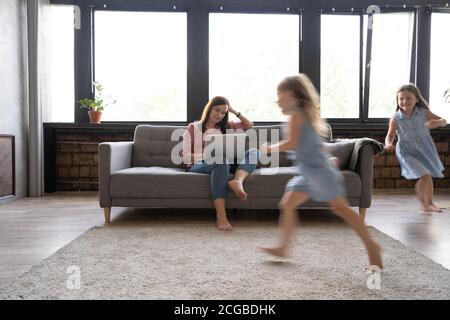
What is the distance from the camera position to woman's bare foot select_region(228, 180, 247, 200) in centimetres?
254

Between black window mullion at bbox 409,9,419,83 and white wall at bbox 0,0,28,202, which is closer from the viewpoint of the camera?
white wall at bbox 0,0,28,202

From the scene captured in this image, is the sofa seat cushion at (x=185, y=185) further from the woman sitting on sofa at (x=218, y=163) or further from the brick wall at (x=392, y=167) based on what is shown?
the brick wall at (x=392, y=167)

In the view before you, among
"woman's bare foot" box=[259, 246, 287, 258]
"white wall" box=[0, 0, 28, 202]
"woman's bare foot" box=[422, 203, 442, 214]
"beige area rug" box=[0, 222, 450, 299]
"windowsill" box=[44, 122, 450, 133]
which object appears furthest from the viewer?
"windowsill" box=[44, 122, 450, 133]

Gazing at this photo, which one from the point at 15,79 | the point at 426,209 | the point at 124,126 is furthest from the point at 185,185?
the point at 15,79

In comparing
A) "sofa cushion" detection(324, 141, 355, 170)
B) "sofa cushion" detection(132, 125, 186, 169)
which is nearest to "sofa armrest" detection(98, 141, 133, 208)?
"sofa cushion" detection(132, 125, 186, 169)

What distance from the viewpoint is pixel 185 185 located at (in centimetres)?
271

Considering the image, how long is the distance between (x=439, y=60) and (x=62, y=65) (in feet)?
15.1

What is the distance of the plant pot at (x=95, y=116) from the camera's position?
4.29 metres

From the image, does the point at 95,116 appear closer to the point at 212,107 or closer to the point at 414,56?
the point at 212,107

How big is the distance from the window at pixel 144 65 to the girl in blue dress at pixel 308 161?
122 inches

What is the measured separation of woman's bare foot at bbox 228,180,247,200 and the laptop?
0.22m

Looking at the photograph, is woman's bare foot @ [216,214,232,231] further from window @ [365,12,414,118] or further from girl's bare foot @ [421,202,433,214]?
window @ [365,12,414,118]

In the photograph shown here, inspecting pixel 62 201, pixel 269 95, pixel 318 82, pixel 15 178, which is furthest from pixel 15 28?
pixel 318 82
